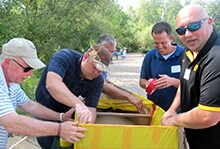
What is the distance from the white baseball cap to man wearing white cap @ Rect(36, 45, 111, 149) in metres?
0.27

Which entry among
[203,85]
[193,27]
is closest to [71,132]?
[203,85]

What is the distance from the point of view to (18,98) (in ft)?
5.93

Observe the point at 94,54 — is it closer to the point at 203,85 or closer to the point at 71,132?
the point at 71,132

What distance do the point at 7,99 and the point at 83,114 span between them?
0.57 m

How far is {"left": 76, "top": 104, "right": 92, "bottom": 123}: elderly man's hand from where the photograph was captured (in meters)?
1.51

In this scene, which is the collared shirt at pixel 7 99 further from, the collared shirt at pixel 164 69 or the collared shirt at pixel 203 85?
the collared shirt at pixel 164 69

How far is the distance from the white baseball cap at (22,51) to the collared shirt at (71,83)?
34 cm

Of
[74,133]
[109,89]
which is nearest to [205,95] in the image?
[74,133]

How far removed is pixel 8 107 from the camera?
1.31m

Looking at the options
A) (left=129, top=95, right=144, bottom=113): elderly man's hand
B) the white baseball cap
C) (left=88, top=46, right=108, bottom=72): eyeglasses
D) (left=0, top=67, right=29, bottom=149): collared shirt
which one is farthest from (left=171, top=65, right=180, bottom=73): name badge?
(left=0, top=67, right=29, bottom=149): collared shirt

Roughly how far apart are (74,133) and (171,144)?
0.72 m

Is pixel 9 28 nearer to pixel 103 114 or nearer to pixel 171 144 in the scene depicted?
pixel 103 114

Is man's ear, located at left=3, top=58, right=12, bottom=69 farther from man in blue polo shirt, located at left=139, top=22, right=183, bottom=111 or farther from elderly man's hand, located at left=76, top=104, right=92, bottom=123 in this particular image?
man in blue polo shirt, located at left=139, top=22, right=183, bottom=111

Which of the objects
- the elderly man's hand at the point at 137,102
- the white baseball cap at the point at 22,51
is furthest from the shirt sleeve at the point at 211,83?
the white baseball cap at the point at 22,51
